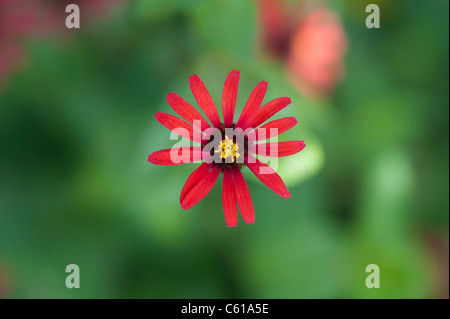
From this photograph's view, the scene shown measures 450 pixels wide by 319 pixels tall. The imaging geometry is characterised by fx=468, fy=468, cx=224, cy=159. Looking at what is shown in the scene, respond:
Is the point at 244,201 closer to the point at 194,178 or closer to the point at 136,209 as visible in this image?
the point at 194,178

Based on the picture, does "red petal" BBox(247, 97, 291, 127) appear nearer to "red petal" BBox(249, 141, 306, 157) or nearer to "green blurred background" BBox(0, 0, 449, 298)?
"red petal" BBox(249, 141, 306, 157)

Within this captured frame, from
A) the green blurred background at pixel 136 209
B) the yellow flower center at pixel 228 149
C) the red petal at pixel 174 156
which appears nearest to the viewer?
the red petal at pixel 174 156

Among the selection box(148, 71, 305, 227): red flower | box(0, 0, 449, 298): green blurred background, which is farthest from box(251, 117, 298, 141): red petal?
box(0, 0, 449, 298): green blurred background

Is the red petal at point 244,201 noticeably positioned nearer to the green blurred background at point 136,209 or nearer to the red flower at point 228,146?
the red flower at point 228,146

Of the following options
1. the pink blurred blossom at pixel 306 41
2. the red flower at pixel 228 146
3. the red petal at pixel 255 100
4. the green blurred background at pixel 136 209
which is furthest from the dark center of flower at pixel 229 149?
the pink blurred blossom at pixel 306 41

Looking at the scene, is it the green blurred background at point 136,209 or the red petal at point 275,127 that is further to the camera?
the green blurred background at point 136,209

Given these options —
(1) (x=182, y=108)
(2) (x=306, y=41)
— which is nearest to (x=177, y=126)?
(1) (x=182, y=108)

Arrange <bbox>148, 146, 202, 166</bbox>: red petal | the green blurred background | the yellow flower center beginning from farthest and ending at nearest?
the green blurred background → the yellow flower center → <bbox>148, 146, 202, 166</bbox>: red petal

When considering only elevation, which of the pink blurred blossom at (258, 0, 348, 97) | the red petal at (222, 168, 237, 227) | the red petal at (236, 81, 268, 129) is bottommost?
the red petal at (222, 168, 237, 227)
